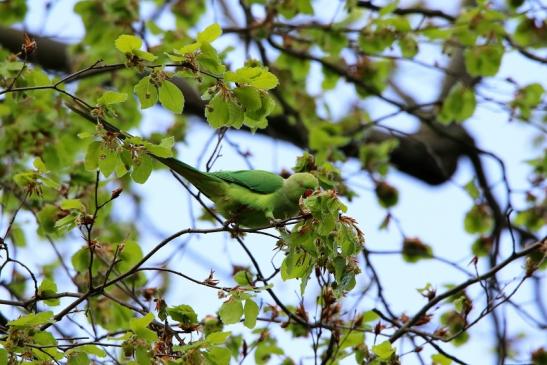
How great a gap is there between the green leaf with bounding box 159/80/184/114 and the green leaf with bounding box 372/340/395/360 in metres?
1.20

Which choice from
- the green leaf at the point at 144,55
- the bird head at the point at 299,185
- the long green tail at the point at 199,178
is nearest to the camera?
the green leaf at the point at 144,55

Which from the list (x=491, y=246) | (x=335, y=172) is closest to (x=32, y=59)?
(x=335, y=172)

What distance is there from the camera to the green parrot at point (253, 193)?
3.54 m

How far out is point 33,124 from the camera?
4766mm

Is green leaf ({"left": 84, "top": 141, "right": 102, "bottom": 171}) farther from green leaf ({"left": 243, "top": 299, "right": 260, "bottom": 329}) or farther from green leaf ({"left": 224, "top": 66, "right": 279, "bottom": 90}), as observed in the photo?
green leaf ({"left": 243, "top": 299, "right": 260, "bottom": 329})

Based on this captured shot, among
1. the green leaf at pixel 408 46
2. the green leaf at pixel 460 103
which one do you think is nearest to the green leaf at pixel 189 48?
the green leaf at pixel 408 46

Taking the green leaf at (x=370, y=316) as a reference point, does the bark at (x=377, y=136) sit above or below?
above

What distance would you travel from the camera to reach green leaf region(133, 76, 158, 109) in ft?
9.90

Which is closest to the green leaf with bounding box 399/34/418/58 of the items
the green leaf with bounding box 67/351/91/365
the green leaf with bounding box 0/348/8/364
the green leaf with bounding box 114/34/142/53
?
the green leaf with bounding box 114/34/142/53

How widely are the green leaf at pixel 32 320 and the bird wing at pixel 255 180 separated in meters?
1.01

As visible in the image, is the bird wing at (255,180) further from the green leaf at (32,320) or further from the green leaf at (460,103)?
the green leaf at (460,103)

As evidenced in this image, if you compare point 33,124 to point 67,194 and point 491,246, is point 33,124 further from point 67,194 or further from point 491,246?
point 491,246

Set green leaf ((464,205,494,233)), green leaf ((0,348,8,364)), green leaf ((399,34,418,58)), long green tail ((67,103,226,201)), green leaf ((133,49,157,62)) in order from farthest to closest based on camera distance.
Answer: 1. green leaf ((464,205,494,233))
2. green leaf ((399,34,418,58))
3. long green tail ((67,103,226,201))
4. green leaf ((133,49,157,62))
5. green leaf ((0,348,8,364))

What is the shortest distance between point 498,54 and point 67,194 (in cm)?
304
